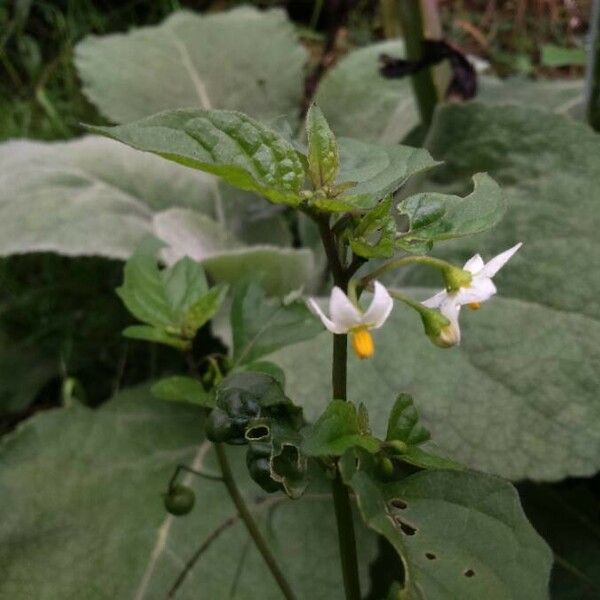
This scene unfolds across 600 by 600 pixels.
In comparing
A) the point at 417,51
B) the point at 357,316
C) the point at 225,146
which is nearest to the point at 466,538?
the point at 357,316

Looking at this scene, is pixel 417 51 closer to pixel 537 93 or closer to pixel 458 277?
pixel 537 93

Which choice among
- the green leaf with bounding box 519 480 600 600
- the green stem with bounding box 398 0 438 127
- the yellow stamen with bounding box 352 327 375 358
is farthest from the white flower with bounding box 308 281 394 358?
the green stem with bounding box 398 0 438 127

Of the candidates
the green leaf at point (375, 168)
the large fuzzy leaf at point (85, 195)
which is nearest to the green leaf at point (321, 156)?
the green leaf at point (375, 168)

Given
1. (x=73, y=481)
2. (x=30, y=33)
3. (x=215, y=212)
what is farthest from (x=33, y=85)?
(x=73, y=481)

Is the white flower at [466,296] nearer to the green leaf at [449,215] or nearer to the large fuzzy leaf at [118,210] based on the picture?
the green leaf at [449,215]

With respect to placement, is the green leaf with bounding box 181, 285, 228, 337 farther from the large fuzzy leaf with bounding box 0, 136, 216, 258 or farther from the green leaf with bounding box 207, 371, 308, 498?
the large fuzzy leaf with bounding box 0, 136, 216, 258

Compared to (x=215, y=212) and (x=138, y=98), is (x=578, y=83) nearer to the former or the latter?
(x=215, y=212)
